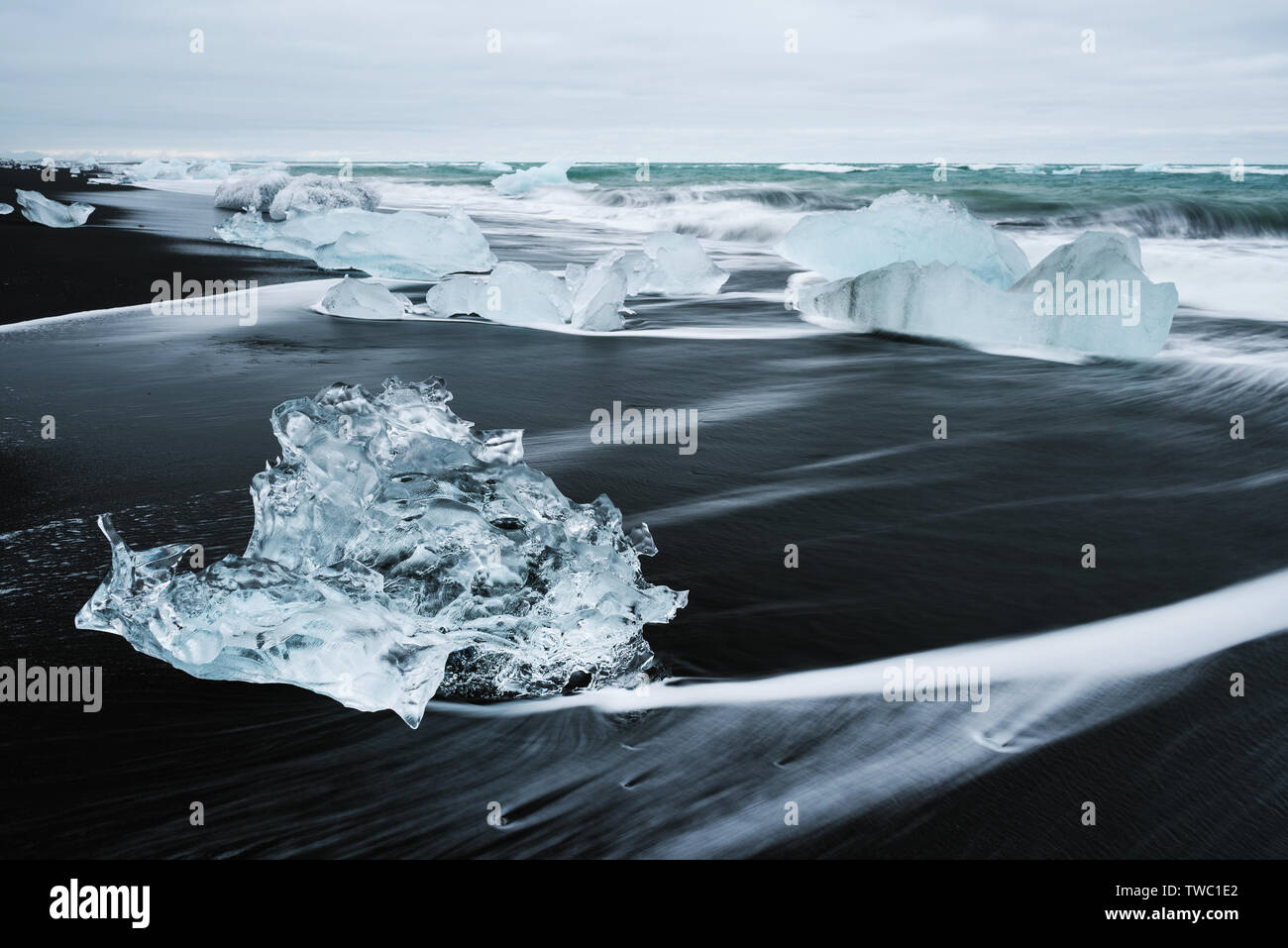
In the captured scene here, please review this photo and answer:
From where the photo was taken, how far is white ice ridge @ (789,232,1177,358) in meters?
5.57

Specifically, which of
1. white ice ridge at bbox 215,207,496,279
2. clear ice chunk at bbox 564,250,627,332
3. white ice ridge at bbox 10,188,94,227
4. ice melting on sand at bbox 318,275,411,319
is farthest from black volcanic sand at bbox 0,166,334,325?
clear ice chunk at bbox 564,250,627,332

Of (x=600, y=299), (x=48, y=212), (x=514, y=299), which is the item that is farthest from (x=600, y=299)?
(x=48, y=212)

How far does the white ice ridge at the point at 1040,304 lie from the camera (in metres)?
5.57

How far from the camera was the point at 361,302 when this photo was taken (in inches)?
256

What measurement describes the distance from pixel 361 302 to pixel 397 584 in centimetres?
479

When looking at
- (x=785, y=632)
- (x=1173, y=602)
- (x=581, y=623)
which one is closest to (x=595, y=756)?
(x=581, y=623)

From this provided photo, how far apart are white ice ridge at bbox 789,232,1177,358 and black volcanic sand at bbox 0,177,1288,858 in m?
0.62

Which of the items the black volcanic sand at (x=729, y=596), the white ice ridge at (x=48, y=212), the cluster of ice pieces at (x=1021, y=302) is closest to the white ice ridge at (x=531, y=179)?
the white ice ridge at (x=48, y=212)

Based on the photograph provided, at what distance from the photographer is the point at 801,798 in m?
1.75

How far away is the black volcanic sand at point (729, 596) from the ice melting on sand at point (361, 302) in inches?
54.3

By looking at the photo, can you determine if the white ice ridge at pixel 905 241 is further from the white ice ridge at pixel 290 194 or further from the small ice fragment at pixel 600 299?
the white ice ridge at pixel 290 194

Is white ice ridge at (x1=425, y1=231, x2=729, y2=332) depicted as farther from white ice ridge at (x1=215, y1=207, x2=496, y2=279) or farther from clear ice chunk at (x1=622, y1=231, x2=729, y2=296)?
white ice ridge at (x1=215, y1=207, x2=496, y2=279)

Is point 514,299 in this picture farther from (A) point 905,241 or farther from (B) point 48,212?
(B) point 48,212
